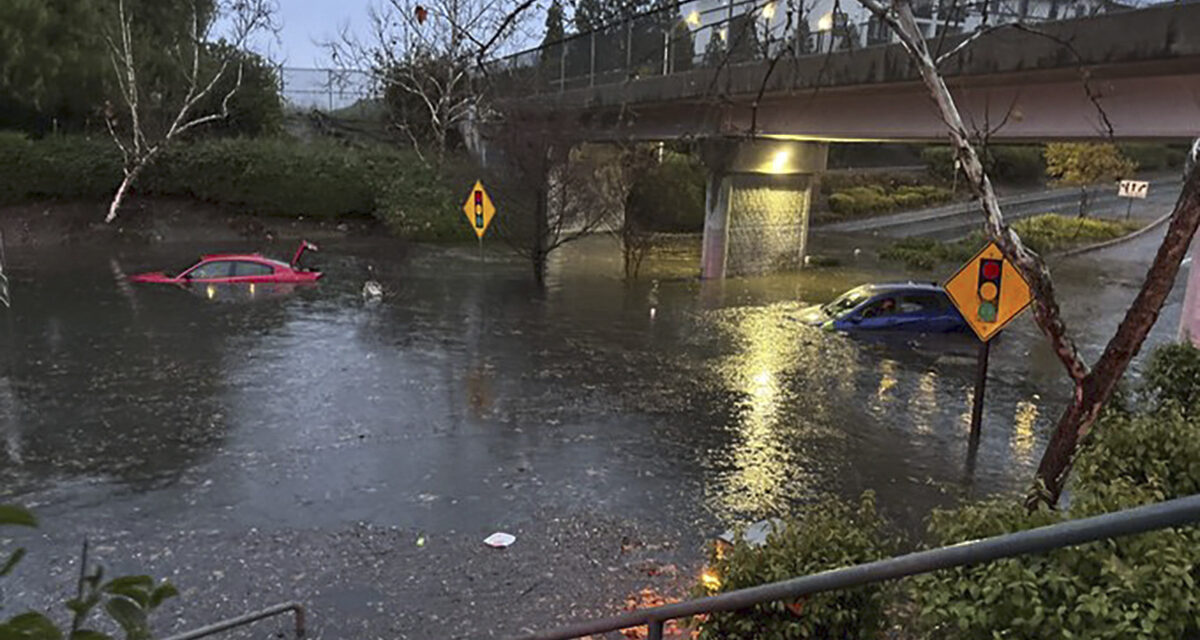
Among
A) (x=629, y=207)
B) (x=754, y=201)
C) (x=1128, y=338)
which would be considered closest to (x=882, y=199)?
(x=629, y=207)

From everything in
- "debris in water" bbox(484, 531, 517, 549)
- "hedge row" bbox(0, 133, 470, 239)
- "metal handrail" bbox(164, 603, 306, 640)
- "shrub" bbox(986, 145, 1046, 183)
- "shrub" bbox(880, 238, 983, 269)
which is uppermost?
"shrub" bbox(986, 145, 1046, 183)

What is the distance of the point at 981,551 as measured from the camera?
1.85 meters

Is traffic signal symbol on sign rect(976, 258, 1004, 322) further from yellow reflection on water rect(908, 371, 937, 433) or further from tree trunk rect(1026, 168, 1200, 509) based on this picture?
tree trunk rect(1026, 168, 1200, 509)

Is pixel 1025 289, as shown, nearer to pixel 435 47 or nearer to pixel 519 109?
pixel 519 109

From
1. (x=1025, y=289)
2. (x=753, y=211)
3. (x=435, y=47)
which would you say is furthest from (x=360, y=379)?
(x=435, y=47)

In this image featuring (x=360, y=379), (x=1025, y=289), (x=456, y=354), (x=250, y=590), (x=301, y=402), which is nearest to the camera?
(x=250, y=590)

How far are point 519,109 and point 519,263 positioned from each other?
5.92 m

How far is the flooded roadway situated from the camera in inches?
334

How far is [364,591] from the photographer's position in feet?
24.7

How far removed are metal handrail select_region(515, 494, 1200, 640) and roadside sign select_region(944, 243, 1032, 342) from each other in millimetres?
9690

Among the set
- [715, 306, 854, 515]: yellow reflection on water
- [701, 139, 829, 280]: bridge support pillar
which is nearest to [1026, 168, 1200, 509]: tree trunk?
[715, 306, 854, 515]: yellow reflection on water

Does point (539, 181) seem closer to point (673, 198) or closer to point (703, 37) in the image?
point (703, 37)

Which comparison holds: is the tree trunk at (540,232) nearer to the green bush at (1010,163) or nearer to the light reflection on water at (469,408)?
the light reflection on water at (469,408)

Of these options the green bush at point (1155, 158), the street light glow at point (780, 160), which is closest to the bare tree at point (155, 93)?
the street light glow at point (780, 160)
